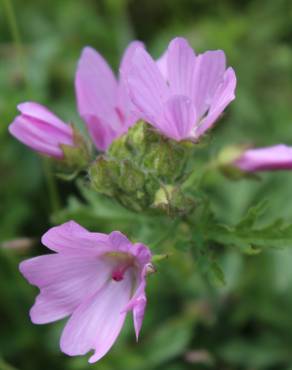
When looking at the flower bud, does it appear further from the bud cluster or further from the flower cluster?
the bud cluster

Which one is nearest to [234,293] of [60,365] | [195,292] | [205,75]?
[195,292]

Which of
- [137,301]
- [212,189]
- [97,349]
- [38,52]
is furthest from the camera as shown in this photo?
[38,52]

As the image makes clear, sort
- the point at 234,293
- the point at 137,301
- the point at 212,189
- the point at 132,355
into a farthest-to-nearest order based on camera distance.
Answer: the point at 212,189, the point at 234,293, the point at 132,355, the point at 137,301

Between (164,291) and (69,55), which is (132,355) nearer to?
(164,291)

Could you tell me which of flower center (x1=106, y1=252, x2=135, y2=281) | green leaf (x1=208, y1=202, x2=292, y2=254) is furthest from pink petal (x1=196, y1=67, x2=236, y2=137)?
flower center (x1=106, y1=252, x2=135, y2=281)

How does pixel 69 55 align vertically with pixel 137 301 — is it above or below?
above

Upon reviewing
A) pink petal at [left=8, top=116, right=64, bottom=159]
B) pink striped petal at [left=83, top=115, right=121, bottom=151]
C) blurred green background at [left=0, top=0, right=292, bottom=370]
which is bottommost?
blurred green background at [left=0, top=0, right=292, bottom=370]
